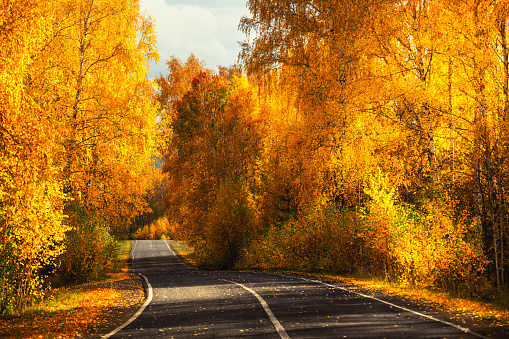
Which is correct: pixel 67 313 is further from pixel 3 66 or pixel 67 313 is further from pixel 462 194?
pixel 462 194

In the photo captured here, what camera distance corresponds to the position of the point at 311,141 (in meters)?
20.9

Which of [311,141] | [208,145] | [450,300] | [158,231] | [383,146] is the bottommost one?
[450,300]

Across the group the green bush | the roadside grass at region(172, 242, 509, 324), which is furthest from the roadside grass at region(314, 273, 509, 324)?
the green bush

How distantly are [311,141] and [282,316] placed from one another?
37.2ft

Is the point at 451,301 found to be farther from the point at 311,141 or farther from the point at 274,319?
the point at 311,141

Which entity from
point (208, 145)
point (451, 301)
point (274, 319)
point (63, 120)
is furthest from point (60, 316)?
point (208, 145)

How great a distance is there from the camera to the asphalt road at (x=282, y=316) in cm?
878

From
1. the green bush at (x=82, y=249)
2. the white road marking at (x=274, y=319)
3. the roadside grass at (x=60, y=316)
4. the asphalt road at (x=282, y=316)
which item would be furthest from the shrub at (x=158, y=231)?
the white road marking at (x=274, y=319)

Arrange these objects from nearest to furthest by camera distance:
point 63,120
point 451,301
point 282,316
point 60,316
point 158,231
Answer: point 282,316, point 451,301, point 60,316, point 63,120, point 158,231

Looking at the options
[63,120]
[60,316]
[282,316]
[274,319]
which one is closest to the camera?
[274,319]

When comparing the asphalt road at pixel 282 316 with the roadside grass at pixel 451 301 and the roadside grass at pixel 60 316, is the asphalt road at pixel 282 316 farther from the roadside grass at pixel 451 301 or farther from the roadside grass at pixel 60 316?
the roadside grass at pixel 60 316

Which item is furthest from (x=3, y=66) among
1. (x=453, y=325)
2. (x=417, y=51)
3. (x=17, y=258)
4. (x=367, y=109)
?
(x=417, y=51)

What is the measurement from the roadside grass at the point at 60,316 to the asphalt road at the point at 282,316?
48.5 inches

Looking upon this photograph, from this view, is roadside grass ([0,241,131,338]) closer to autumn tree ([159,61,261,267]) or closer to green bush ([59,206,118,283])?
green bush ([59,206,118,283])
